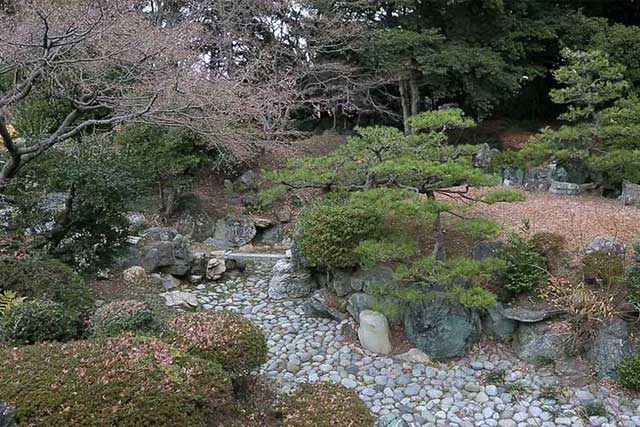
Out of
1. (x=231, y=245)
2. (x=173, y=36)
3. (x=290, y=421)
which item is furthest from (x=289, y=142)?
(x=290, y=421)

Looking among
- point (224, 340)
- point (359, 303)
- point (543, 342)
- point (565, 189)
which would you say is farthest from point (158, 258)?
point (565, 189)

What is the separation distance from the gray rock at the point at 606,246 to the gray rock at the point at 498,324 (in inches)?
40.9

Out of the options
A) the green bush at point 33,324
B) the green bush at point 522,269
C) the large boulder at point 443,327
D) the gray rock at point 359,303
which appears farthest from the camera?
the gray rock at point 359,303

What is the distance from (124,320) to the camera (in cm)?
351

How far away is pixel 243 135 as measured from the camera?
7.25 metres

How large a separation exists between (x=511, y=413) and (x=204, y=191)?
7257 mm

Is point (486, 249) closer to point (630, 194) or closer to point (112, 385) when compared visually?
point (630, 194)

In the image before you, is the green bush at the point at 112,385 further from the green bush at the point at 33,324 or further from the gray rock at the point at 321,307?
the gray rock at the point at 321,307

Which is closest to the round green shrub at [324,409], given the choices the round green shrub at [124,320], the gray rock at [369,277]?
the round green shrub at [124,320]

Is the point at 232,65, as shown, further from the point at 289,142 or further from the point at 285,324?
the point at 285,324

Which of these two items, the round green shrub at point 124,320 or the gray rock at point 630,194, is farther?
the gray rock at point 630,194

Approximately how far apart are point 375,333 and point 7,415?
3068 mm

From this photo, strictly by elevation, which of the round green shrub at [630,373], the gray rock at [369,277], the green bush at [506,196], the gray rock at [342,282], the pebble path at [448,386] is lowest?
the pebble path at [448,386]

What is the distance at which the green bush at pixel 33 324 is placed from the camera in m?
3.35
